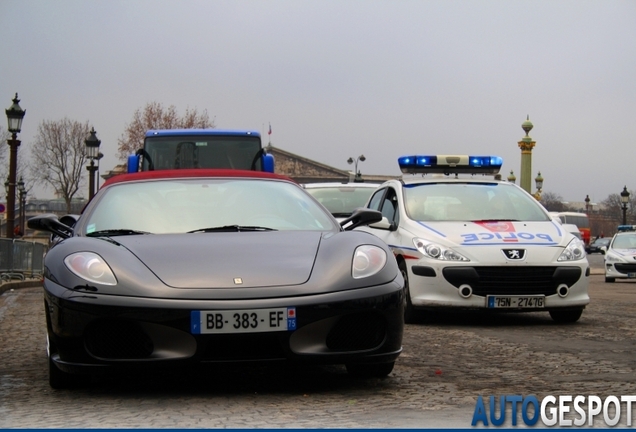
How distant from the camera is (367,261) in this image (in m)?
5.36

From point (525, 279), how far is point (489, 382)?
407cm

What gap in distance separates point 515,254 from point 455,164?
8.60ft

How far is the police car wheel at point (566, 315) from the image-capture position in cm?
989

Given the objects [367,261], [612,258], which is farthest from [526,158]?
[367,261]

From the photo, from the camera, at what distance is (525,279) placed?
9.48 metres

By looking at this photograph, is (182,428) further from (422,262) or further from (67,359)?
(422,262)

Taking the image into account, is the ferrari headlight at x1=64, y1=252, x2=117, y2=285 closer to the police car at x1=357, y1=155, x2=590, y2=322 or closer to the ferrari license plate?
the ferrari license plate

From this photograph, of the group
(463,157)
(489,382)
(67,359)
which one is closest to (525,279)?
(463,157)

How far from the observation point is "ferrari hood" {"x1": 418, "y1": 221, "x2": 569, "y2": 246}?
9641 millimetres

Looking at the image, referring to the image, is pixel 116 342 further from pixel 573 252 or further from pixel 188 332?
pixel 573 252

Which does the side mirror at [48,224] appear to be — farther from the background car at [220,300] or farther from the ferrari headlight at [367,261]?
the ferrari headlight at [367,261]

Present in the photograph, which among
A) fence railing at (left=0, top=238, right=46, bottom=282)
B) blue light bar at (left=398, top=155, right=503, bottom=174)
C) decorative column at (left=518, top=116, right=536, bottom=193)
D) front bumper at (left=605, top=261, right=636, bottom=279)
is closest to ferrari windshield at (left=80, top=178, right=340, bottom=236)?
blue light bar at (left=398, top=155, right=503, bottom=174)

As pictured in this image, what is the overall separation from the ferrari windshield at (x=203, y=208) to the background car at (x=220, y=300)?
134 mm

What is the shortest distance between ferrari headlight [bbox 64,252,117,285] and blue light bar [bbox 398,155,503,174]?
727 centimetres
